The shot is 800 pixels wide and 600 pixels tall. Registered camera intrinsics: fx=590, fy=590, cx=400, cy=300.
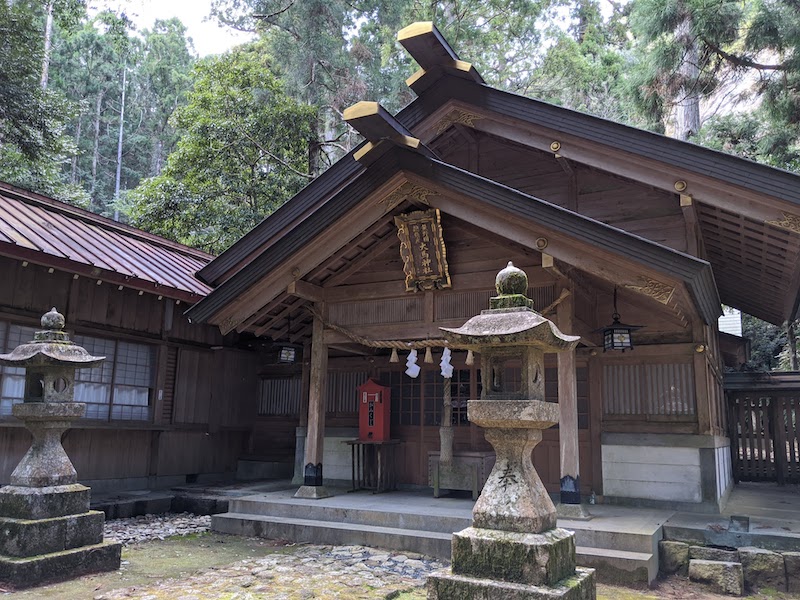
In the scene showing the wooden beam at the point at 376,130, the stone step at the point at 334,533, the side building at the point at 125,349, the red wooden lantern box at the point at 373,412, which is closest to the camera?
the stone step at the point at 334,533

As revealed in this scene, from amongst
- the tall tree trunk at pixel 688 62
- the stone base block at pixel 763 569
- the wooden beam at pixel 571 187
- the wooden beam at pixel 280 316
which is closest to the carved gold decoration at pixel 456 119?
the wooden beam at pixel 571 187

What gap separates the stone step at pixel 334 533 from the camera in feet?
26.2

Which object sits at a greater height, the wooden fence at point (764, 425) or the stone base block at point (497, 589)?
the wooden fence at point (764, 425)

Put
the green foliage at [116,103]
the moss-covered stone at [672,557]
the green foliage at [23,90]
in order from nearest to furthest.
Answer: the moss-covered stone at [672,557] < the green foliage at [23,90] < the green foliage at [116,103]

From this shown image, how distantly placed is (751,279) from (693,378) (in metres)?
3.27

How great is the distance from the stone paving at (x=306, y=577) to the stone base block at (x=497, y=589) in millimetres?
1543

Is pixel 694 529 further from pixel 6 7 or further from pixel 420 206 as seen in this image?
pixel 6 7

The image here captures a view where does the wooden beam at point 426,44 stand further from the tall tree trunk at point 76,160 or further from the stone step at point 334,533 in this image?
the tall tree trunk at point 76,160

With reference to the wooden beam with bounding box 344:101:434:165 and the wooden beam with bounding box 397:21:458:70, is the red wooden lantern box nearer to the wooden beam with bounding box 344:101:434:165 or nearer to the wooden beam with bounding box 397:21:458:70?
the wooden beam with bounding box 344:101:434:165

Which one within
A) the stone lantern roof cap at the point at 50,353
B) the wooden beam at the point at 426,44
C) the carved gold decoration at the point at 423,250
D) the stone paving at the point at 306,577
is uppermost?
the wooden beam at the point at 426,44

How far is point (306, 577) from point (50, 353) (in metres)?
4.11

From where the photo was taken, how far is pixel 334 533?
862 cm

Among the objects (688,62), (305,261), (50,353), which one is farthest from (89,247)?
(688,62)

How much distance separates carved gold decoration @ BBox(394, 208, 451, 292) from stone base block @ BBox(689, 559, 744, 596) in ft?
16.4
